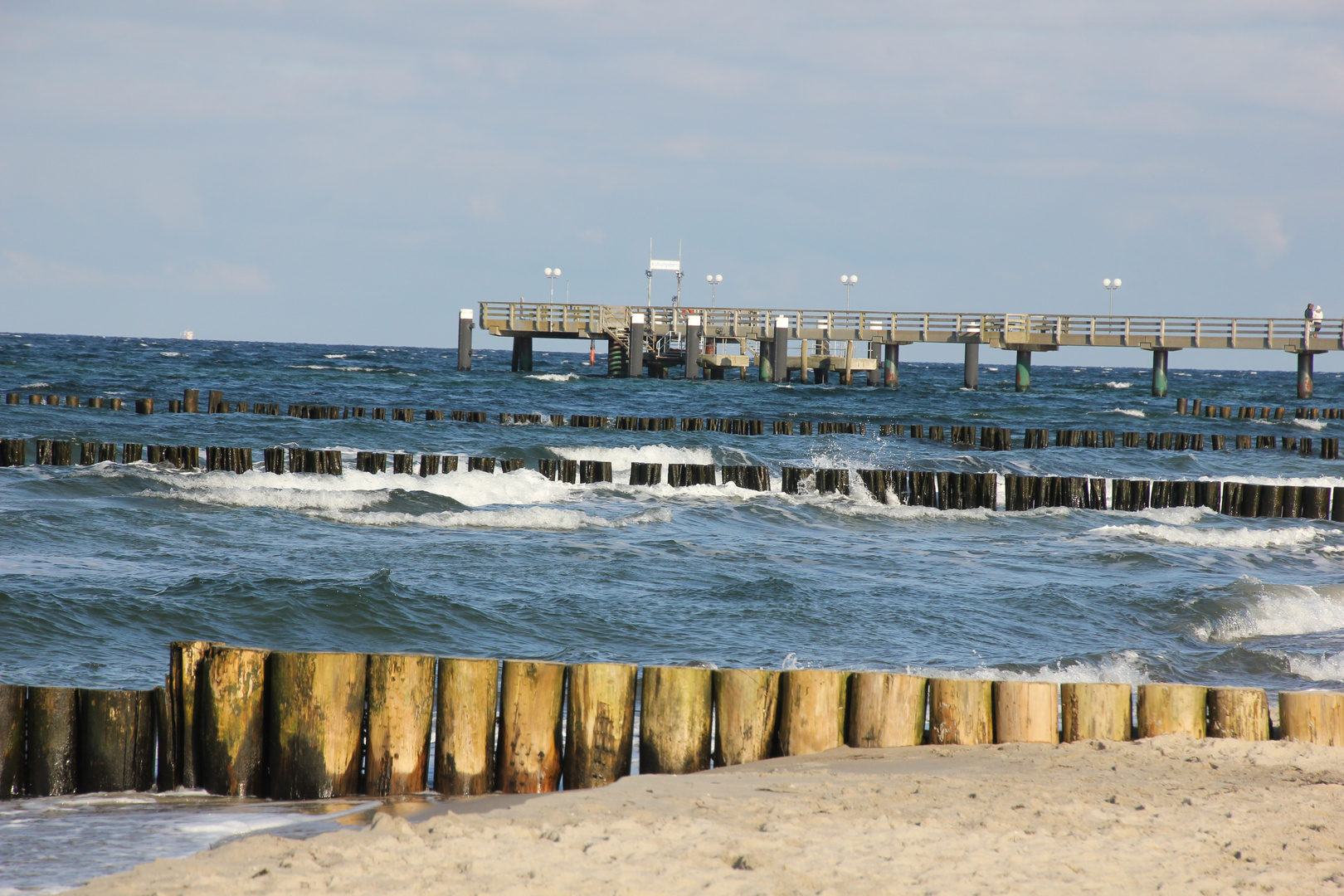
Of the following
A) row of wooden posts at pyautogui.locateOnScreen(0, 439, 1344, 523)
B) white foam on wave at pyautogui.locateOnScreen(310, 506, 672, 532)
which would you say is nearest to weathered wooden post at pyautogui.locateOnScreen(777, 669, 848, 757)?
white foam on wave at pyautogui.locateOnScreen(310, 506, 672, 532)

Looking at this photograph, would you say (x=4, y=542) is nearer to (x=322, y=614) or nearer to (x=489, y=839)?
(x=322, y=614)

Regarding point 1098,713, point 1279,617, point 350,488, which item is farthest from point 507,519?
point 1098,713

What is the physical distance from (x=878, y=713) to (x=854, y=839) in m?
1.46

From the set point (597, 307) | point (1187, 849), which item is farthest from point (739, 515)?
point (597, 307)

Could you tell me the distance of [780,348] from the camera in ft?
158

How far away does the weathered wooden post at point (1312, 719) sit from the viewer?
5594 millimetres

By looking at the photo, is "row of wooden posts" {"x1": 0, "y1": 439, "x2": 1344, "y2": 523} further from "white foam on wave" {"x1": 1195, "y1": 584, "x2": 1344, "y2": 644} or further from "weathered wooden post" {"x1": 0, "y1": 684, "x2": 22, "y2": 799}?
"weathered wooden post" {"x1": 0, "y1": 684, "x2": 22, "y2": 799}

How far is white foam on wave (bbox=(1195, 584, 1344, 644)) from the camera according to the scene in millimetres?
8961

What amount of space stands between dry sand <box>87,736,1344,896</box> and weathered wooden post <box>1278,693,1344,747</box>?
462mm

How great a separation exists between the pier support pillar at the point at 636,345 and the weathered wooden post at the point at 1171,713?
43.5 metres

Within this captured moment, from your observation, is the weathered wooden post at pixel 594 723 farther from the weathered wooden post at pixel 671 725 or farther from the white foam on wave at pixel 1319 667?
the white foam on wave at pixel 1319 667

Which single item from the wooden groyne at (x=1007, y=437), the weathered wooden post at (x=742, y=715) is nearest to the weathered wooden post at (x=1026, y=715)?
the weathered wooden post at (x=742, y=715)

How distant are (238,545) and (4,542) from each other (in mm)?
1998

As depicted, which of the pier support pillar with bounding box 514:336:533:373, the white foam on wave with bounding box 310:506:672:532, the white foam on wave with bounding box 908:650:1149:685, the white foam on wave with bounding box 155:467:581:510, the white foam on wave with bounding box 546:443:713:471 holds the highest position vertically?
the pier support pillar with bounding box 514:336:533:373
